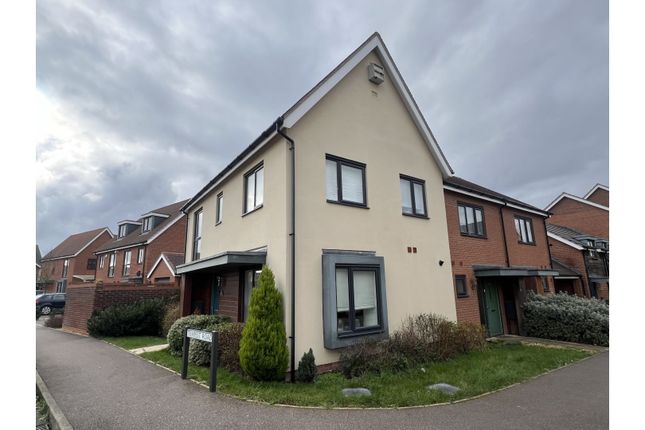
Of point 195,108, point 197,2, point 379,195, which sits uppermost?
point 195,108

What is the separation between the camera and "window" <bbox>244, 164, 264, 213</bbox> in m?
9.82

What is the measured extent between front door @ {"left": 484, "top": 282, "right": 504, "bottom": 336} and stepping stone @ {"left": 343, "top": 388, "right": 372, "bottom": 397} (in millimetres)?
8832

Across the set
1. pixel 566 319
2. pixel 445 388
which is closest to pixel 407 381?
pixel 445 388

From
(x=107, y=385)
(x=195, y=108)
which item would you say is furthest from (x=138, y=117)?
(x=107, y=385)

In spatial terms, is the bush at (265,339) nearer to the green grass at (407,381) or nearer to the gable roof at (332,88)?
the green grass at (407,381)

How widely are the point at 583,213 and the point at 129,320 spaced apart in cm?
3344

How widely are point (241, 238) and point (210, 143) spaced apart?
16717 millimetres

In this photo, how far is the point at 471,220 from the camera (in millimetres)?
13836

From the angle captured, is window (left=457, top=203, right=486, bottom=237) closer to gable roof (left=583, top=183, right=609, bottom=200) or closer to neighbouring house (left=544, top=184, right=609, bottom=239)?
neighbouring house (left=544, top=184, right=609, bottom=239)

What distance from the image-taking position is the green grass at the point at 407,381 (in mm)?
5902

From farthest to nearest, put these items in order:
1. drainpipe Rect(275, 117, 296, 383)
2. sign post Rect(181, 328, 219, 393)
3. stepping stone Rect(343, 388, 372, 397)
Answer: drainpipe Rect(275, 117, 296, 383), sign post Rect(181, 328, 219, 393), stepping stone Rect(343, 388, 372, 397)

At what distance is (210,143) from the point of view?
24688 mm

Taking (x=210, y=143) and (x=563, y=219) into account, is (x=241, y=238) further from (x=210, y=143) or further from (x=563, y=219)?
(x=563, y=219)

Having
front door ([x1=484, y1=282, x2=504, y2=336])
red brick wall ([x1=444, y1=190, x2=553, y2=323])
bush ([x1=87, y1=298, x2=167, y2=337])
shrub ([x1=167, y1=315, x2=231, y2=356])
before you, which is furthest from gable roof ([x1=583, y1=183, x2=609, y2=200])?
bush ([x1=87, y1=298, x2=167, y2=337])
